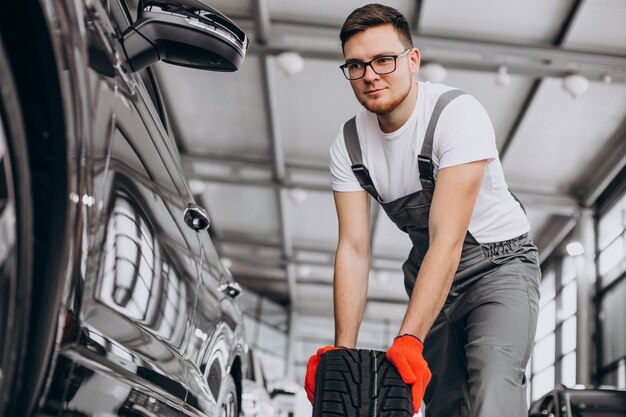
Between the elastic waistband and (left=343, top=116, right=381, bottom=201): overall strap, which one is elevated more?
(left=343, top=116, right=381, bottom=201): overall strap

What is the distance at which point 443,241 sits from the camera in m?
2.15

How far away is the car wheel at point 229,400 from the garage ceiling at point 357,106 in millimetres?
6239

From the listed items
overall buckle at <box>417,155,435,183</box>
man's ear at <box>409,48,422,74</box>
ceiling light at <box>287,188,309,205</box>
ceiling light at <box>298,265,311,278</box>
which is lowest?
overall buckle at <box>417,155,435,183</box>

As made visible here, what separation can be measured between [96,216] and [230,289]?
1.52 meters

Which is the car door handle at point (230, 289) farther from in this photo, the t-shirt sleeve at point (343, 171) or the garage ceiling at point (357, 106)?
the garage ceiling at point (357, 106)

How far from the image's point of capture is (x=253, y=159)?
13.3 metres

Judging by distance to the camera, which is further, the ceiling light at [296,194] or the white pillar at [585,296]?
the ceiling light at [296,194]

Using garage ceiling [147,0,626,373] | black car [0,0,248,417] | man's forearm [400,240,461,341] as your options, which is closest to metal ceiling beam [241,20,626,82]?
garage ceiling [147,0,626,373]

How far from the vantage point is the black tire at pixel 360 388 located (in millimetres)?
1798

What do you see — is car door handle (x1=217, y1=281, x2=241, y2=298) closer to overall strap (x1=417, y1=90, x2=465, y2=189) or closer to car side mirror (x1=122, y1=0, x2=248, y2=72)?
overall strap (x1=417, y1=90, x2=465, y2=189)

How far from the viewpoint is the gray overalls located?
2.21 m

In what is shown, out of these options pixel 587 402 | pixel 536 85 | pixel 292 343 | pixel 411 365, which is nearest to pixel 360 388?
pixel 411 365

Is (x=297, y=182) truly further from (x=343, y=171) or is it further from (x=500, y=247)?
(x=500, y=247)

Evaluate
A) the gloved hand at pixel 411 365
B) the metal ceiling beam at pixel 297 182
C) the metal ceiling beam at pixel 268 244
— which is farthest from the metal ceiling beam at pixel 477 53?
the metal ceiling beam at pixel 268 244
